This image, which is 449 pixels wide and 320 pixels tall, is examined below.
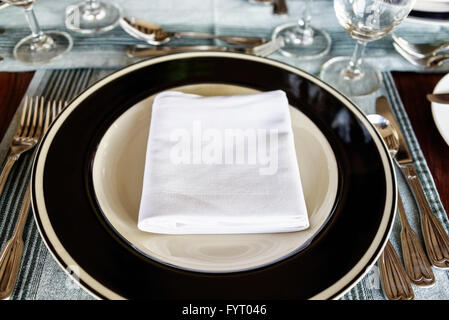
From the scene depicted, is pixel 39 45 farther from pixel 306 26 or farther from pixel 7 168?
pixel 306 26

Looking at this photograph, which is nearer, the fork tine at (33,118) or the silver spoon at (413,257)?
the silver spoon at (413,257)

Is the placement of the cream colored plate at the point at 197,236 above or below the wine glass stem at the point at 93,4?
below

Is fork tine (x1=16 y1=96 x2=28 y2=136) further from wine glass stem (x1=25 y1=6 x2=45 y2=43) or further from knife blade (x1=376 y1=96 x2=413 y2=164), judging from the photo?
knife blade (x1=376 y1=96 x2=413 y2=164)

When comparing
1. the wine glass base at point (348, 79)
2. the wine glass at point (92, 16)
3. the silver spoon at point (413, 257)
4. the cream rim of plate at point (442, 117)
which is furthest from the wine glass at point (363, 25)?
the wine glass at point (92, 16)

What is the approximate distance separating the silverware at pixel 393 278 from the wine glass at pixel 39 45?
1.91 feet

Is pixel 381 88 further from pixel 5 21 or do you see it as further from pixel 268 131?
pixel 5 21

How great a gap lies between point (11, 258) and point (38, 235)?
4 centimetres

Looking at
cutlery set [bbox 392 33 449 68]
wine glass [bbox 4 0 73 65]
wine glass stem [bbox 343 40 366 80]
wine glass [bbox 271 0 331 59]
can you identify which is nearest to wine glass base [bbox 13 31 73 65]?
wine glass [bbox 4 0 73 65]

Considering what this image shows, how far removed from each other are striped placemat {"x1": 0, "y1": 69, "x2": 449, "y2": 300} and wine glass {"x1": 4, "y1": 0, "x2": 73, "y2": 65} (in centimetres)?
6

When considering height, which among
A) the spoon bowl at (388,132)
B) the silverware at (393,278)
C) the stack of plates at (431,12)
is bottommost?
the silverware at (393,278)

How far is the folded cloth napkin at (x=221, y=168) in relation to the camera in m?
0.38

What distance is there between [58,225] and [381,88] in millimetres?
506

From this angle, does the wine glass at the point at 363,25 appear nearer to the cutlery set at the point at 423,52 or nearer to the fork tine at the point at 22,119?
the cutlery set at the point at 423,52
